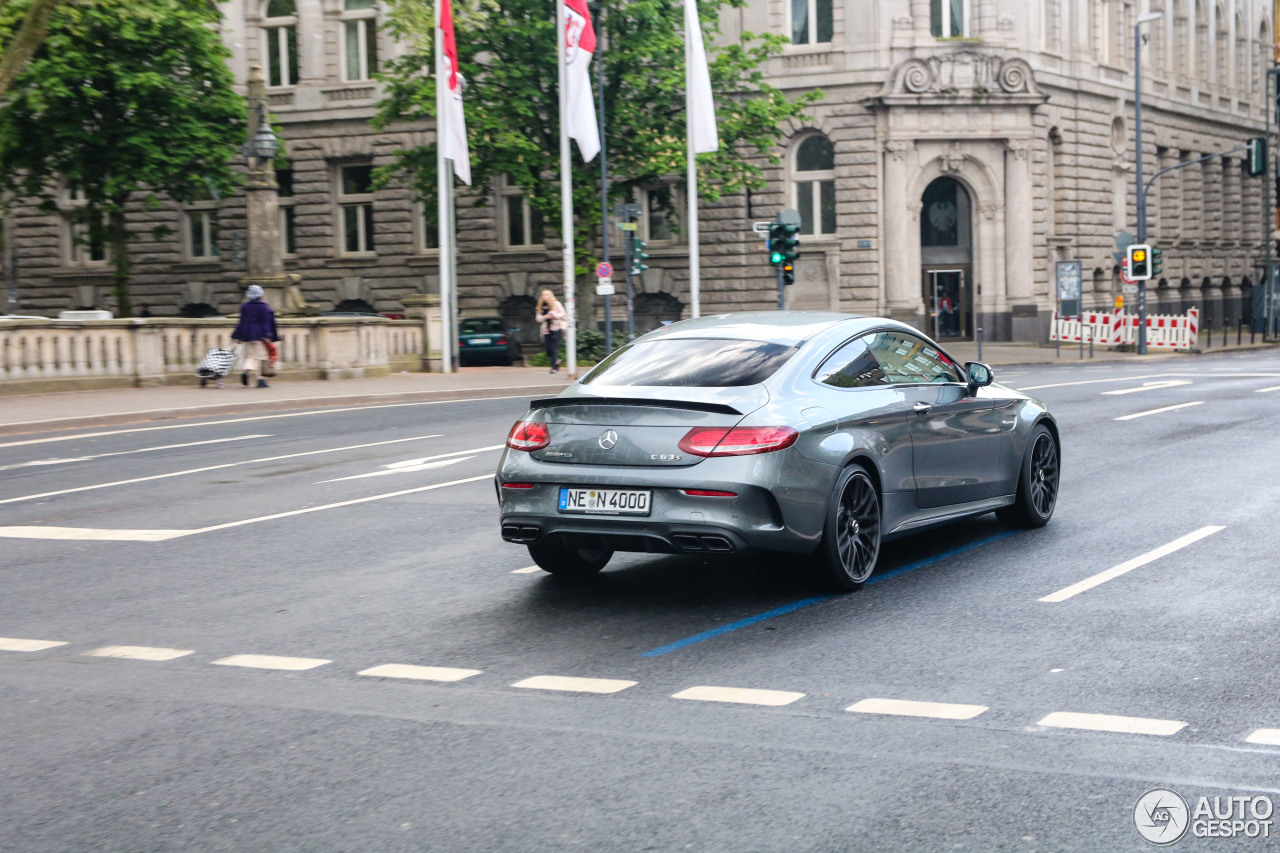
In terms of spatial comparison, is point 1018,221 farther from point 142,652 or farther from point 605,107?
point 142,652

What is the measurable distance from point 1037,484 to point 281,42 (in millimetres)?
43496

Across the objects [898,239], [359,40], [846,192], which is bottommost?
[898,239]

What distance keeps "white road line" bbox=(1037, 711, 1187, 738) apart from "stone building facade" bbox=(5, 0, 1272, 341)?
3774 centimetres

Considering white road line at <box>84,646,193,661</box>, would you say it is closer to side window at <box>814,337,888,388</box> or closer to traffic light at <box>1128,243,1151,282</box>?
side window at <box>814,337,888,388</box>

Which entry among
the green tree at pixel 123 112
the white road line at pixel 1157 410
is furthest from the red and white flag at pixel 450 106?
the white road line at pixel 1157 410

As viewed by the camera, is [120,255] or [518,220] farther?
[518,220]

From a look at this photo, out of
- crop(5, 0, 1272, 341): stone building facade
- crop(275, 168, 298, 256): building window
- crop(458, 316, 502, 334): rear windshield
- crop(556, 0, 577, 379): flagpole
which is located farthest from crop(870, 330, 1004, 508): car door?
crop(275, 168, 298, 256): building window

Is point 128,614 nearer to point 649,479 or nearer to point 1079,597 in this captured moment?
point 649,479

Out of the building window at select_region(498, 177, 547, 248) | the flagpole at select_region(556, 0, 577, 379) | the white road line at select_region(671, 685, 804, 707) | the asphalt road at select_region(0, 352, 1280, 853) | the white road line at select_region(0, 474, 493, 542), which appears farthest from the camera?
the building window at select_region(498, 177, 547, 248)

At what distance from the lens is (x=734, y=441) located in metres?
7.46

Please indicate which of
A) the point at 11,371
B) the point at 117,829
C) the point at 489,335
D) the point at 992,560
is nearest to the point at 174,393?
the point at 11,371

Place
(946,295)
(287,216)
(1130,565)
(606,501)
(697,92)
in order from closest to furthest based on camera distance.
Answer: (606,501) < (1130,565) < (697,92) < (946,295) < (287,216)

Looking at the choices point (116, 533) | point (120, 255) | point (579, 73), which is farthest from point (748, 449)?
point (120, 255)

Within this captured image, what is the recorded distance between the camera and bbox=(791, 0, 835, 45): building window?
148 ft
